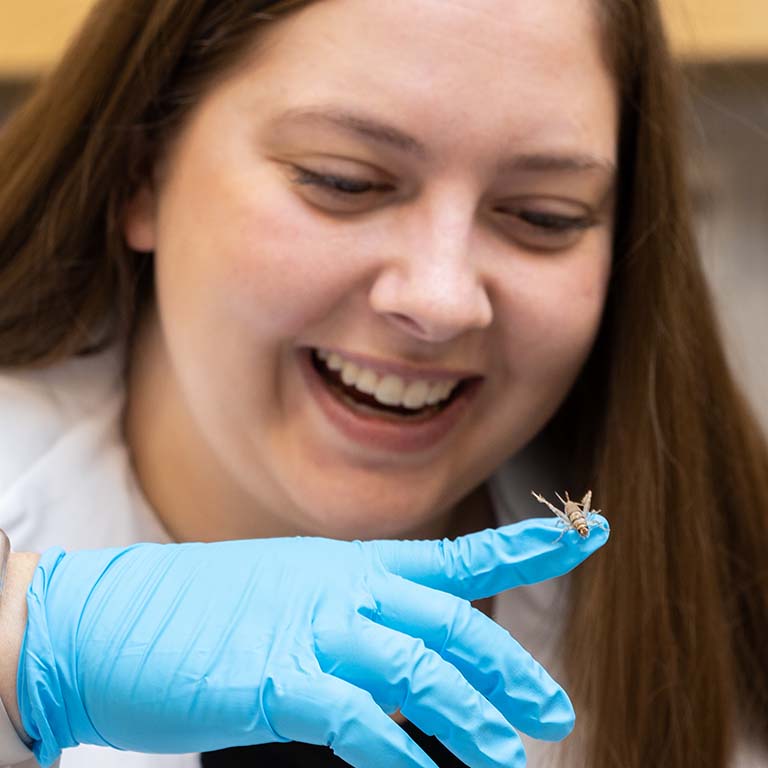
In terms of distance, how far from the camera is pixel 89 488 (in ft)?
4.30

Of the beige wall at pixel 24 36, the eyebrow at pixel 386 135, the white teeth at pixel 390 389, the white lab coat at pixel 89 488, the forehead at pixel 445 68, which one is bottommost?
the white lab coat at pixel 89 488

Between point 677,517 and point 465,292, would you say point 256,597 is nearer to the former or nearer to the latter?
point 465,292

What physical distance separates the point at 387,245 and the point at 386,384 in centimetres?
16

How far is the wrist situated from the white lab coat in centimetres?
26

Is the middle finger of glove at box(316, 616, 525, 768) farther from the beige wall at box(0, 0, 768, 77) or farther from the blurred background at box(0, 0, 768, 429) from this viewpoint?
the beige wall at box(0, 0, 768, 77)

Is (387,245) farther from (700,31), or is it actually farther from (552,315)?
(700,31)

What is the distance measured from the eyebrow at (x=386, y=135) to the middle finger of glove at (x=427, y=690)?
48cm

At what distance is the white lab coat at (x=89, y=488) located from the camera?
123cm

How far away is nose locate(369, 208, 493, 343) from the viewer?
105cm

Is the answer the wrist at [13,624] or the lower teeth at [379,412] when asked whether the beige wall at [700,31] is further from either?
the wrist at [13,624]

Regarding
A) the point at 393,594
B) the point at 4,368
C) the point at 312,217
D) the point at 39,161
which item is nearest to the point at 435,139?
the point at 312,217

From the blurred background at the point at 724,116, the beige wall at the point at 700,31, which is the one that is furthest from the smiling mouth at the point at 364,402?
the beige wall at the point at 700,31

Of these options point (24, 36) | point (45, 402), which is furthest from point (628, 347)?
point (24, 36)

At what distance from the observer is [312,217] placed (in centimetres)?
109
